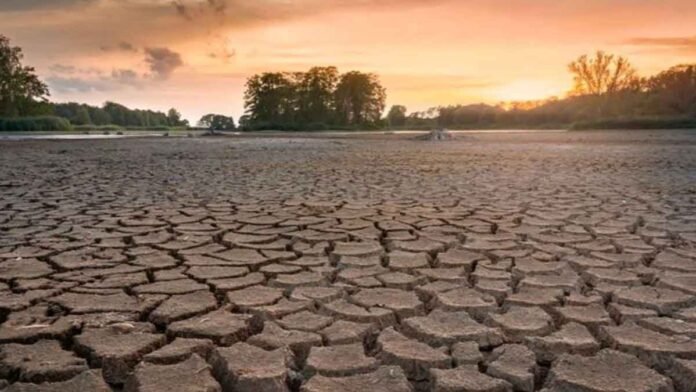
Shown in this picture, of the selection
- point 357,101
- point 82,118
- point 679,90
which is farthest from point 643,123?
point 82,118

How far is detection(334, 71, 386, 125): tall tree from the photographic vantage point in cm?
6169

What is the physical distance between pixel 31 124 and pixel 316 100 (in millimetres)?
27850

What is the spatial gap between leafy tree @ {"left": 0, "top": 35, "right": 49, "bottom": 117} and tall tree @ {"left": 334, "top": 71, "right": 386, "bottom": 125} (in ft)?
90.1

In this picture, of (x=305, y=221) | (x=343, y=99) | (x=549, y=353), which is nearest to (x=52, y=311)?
(x=549, y=353)

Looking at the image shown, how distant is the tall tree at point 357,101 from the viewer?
61688 millimetres

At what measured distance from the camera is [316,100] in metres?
61.0

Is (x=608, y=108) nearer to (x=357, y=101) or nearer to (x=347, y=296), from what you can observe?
(x=357, y=101)

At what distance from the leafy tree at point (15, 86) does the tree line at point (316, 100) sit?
Answer: 61.1 feet

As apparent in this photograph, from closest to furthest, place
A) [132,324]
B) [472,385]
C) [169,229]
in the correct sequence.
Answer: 1. [472,385]
2. [132,324]
3. [169,229]

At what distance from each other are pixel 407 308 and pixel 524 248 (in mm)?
1377

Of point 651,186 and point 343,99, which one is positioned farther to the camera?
point 343,99

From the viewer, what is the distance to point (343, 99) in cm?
6169

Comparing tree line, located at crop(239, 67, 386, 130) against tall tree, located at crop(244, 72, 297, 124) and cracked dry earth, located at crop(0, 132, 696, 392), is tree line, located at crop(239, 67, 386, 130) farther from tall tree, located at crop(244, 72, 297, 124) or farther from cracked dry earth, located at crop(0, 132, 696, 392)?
cracked dry earth, located at crop(0, 132, 696, 392)

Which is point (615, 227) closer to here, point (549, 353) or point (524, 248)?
Result: point (524, 248)
